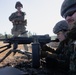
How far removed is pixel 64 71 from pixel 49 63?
0.94 feet

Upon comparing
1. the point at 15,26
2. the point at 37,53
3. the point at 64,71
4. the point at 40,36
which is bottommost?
the point at 64,71

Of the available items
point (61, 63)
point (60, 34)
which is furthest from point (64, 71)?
point (60, 34)

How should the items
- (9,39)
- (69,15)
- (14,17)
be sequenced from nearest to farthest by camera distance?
(69,15)
(9,39)
(14,17)

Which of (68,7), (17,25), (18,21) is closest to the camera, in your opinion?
(68,7)

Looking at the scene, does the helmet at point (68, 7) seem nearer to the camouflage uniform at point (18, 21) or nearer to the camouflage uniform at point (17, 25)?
the camouflage uniform at point (18, 21)

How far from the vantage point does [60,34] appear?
4488mm

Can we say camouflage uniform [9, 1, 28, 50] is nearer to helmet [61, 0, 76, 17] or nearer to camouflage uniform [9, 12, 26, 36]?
camouflage uniform [9, 12, 26, 36]

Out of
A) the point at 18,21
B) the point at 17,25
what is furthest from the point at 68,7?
the point at 17,25

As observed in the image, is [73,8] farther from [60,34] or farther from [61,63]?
[60,34]

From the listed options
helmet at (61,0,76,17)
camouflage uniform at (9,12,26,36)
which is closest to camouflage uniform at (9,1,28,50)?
camouflage uniform at (9,12,26,36)

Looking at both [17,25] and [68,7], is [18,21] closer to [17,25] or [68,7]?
[17,25]

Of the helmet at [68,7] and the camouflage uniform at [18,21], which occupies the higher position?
the camouflage uniform at [18,21]

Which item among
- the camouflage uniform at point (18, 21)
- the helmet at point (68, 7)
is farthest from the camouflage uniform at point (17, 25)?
the helmet at point (68, 7)

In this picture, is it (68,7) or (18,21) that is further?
(18,21)
